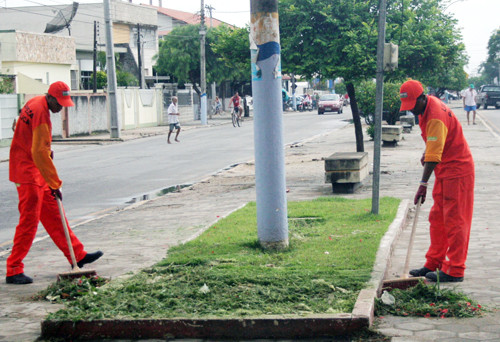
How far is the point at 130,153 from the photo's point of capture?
22.5 m

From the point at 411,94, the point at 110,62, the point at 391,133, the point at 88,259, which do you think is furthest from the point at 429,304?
the point at 110,62

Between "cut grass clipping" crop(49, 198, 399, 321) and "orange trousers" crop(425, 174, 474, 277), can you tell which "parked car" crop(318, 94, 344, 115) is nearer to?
"cut grass clipping" crop(49, 198, 399, 321)

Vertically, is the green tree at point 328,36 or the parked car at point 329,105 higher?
the green tree at point 328,36

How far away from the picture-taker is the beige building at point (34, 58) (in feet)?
109

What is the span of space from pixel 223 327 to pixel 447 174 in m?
2.56

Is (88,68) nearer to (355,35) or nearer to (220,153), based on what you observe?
(220,153)

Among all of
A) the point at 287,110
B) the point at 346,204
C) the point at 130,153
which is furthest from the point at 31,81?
the point at 287,110

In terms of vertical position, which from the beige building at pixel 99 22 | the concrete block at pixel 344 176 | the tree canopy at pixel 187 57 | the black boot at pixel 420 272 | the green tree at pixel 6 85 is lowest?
the black boot at pixel 420 272

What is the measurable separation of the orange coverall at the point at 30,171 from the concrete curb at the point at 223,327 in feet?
5.91

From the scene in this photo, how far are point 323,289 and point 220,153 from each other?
1619 centimetres

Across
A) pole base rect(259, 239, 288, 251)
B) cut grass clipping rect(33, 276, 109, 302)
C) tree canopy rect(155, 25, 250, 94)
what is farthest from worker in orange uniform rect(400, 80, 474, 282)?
tree canopy rect(155, 25, 250, 94)

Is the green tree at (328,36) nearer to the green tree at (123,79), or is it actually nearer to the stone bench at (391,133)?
the stone bench at (391,133)

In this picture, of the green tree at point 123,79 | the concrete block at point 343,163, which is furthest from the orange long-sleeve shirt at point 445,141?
the green tree at point 123,79

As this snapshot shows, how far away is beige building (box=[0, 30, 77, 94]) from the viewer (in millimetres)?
33344
